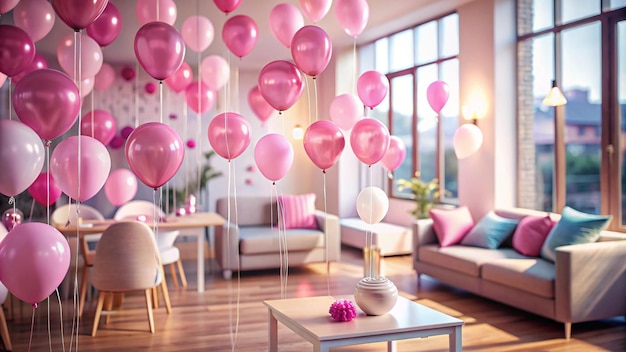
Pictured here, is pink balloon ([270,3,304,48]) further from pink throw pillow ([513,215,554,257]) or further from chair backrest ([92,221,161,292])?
pink throw pillow ([513,215,554,257])

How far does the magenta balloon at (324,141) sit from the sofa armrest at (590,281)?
1.89m

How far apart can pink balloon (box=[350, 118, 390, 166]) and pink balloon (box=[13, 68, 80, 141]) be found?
5.33 feet

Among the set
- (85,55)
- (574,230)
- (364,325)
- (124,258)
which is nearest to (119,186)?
(124,258)

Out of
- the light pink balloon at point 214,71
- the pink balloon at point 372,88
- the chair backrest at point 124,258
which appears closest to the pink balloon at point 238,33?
the pink balloon at point 372,88

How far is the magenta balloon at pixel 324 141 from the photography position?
12.0ft

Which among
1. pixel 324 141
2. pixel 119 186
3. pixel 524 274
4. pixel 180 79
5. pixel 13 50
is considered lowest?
pixel 524 274

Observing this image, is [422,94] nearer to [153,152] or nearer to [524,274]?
[524,274]

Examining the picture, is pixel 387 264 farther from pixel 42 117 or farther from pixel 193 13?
pixel 42 117

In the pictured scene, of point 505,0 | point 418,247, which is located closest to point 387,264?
point 418,247

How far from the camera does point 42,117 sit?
114 inches

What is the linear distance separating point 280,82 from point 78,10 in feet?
3.86

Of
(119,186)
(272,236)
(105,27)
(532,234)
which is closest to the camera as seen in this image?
(105,27)

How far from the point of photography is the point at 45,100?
2.86 meters

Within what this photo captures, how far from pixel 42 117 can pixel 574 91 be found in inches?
189
